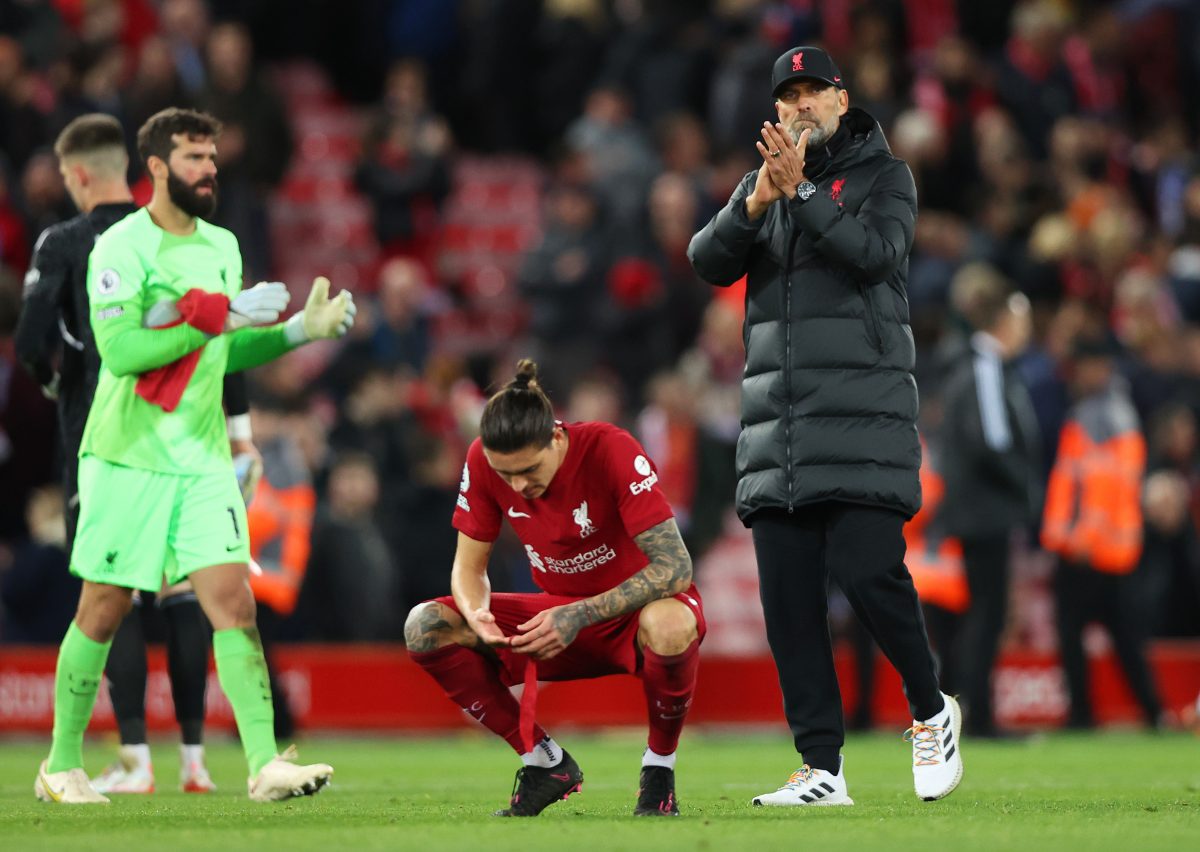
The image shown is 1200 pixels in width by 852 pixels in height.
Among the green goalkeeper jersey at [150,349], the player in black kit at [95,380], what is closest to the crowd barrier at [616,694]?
the player in black kit at [95,380]

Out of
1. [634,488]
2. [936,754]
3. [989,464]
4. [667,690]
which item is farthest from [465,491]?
[989,464]

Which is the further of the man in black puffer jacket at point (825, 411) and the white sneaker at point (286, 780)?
the man in black puffer jacket at point (825, 411)

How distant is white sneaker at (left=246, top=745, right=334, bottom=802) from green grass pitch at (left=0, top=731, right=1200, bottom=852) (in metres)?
0.07

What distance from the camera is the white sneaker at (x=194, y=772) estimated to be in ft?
29.6

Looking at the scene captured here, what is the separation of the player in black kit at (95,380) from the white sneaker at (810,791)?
106 inches

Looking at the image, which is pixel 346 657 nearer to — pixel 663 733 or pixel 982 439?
pixel 982 439

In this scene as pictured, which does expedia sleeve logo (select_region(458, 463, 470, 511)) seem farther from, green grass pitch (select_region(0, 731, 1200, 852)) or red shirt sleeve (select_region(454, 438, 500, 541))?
green grass pitch (select_region(0, 731, 1200, 852))

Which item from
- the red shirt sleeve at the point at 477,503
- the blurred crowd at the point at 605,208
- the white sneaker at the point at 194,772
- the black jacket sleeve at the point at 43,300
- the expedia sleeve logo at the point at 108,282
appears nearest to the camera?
the red shirt sleeve at the point at 477,503

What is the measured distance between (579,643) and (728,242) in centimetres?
155

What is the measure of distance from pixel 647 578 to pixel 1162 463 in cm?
886

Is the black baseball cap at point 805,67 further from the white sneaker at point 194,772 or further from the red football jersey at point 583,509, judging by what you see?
the white sneaker at point 194,772

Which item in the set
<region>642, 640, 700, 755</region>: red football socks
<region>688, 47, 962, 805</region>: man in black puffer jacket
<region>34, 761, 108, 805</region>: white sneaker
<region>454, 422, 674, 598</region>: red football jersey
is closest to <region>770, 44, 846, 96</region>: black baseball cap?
<region>688, 47, 962, 805</region>: man in black puffer jacket

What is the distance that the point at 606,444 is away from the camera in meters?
7.29

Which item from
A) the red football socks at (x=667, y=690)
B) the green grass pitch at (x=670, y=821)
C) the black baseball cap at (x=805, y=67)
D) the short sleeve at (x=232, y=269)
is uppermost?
the black baseball cap at (x=805, y=67)
